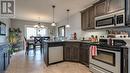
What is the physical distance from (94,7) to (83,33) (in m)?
1.86

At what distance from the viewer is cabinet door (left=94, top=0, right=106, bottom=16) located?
12.6 feet

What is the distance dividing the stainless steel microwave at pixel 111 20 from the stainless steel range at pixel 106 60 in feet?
2.32

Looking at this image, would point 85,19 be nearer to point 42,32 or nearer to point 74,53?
point 74,53

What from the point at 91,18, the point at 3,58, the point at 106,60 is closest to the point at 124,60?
the point at 106,60

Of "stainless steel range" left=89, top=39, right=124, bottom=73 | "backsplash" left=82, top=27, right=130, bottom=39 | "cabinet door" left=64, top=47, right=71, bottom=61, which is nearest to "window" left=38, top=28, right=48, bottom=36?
"backsplash" left=82, top=27, right=130, bottom=39

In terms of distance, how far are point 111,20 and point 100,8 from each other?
745 millimetres

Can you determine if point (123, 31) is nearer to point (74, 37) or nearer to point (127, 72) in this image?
point (127, 72)

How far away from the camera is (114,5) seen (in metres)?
3.41

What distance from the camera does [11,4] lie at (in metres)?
3.22

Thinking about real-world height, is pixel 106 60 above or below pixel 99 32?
below

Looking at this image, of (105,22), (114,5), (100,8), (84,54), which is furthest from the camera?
(84,54)

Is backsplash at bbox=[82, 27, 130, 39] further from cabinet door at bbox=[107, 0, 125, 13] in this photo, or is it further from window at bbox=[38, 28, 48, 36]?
window at bbox=[38, 28, 48, 36]

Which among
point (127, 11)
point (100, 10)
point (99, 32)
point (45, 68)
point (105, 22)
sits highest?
point (100, 10)

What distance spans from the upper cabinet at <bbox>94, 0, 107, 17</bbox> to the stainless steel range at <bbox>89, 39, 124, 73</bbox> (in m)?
1.23
